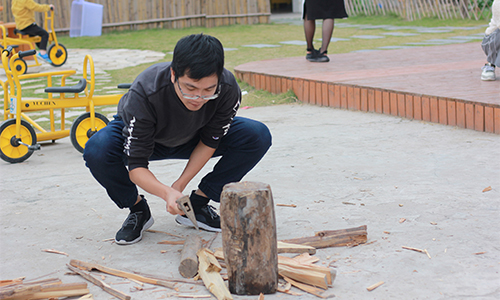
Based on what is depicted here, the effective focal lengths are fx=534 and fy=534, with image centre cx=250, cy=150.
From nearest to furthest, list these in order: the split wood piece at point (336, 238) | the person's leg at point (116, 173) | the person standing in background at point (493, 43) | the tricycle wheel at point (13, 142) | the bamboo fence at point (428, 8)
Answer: the split wood piece at point (336, 238), the person's leg at point (116, 173), the tricycle wheel at point (13, 142), the person standing in background at point (493, 43), the bamboo fence at point (428, 8)

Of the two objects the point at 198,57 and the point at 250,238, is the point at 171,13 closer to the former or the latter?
the point at 198,57

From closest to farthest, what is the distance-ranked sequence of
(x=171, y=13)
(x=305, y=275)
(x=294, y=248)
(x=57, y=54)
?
(x=305, y=275) → (x=294, y=248) → (x=57, y=54) → (x=171, y=13)

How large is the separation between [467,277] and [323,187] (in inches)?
47.1

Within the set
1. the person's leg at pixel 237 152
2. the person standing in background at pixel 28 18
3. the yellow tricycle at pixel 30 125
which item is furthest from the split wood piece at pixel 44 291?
the person standing in background at pixel 28 18

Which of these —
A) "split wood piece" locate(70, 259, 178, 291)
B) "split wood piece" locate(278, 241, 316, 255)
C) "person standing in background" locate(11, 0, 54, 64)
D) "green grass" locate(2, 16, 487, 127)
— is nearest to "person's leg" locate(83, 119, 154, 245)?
"split wood piece" locate(70, 259, 178, 291)

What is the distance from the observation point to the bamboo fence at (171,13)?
14.6m

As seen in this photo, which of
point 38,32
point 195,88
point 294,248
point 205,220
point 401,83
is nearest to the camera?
point 195,88

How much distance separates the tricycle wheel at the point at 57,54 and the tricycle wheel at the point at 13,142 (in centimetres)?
576

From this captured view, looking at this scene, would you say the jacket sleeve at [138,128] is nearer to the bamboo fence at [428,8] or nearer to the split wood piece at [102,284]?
the split wood piece at [102,284]

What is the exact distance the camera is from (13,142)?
3.93m

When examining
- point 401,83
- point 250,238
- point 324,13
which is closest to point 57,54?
point 324,13

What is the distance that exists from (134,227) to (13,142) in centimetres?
196

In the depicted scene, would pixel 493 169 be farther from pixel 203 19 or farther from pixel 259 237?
pixel 203 19

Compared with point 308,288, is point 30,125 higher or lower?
higher
